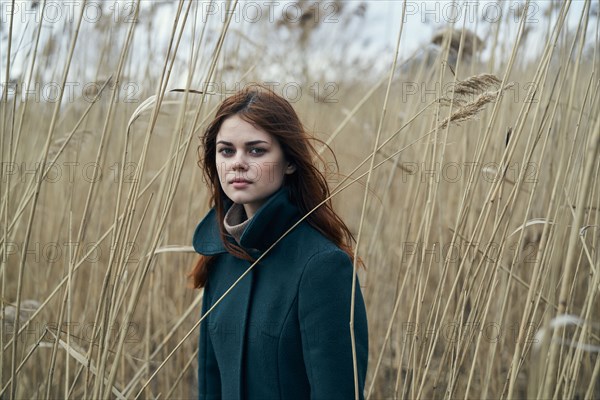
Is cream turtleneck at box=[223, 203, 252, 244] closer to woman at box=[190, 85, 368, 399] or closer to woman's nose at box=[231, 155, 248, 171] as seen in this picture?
woman at box=[190, 85, 368, 399]

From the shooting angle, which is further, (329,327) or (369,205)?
(369,205)

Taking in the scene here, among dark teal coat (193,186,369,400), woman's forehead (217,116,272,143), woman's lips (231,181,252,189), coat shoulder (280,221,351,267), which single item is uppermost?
woman's forehead (217,116,272,143)

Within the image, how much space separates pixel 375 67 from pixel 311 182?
2.25m

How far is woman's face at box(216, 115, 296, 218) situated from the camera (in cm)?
89

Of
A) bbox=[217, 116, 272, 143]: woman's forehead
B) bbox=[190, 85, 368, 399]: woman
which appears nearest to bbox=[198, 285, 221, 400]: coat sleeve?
bbox=[190, 85, 368, 399]: woman

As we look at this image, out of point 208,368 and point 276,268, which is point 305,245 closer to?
point 276,268

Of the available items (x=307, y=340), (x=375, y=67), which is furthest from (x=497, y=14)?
(x=375, y=67)

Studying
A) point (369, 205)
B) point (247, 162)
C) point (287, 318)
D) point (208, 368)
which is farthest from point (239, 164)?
point (369, 205)

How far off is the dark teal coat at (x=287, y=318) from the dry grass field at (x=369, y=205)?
0.31 feet

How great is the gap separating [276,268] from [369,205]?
746 millimetres

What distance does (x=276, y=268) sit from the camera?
906mm

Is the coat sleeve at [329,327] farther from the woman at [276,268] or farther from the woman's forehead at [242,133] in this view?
the woman's forehead at [242,133]

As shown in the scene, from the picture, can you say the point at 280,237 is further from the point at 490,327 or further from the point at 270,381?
the point at 490,327

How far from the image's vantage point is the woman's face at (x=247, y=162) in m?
0.89
